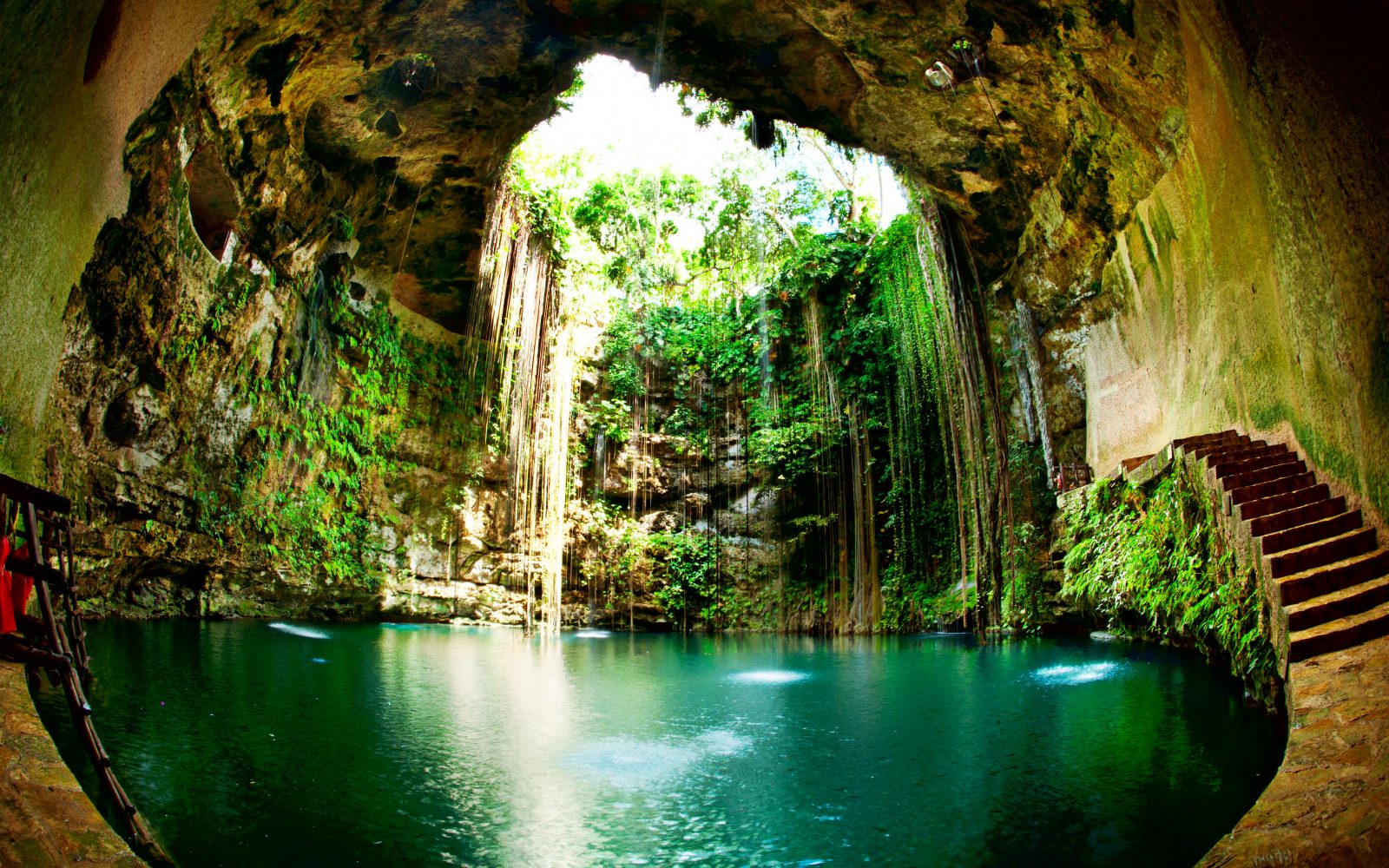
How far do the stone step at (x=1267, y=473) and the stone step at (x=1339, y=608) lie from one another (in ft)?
3.88

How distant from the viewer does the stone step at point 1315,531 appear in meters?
3.62

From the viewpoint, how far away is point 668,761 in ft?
11.6

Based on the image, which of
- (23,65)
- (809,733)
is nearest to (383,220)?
(23,65)

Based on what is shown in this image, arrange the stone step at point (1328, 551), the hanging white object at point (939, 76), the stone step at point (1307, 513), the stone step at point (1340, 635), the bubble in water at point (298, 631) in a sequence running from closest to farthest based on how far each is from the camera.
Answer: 1. the stone step at point (1340, 635)
2. the stone step at point (1328, 551)
3. the stone step at point (1307, 513)
4. the hanging white object at point (939, 76)
5. the bubble in water at point (298, 631)

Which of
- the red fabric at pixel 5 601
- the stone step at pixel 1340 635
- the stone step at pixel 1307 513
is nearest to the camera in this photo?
the red fabric at pixel 5 601

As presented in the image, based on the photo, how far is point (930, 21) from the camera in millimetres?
6594

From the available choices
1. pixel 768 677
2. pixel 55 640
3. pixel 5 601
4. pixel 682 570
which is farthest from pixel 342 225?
pixel 55 640

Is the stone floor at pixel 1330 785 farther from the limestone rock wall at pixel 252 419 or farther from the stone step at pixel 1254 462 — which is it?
the limestone rock wall at pixel 252 419

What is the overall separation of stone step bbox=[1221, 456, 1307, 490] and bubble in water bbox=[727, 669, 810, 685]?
3.33m

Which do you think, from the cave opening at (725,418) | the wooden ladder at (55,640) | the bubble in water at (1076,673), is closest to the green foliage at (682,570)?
the cave opening at (725,418)

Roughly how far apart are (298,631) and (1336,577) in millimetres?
8505

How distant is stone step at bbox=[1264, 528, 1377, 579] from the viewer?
3.48 m

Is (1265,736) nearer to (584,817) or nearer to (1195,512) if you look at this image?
(1195,512)

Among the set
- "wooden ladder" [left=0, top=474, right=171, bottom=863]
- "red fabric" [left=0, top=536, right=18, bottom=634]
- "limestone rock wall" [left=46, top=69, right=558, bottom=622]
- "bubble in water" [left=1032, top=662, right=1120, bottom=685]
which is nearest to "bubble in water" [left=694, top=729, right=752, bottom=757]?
"wooden ladder" [left=0, top=474, right=171, bottom=863]
